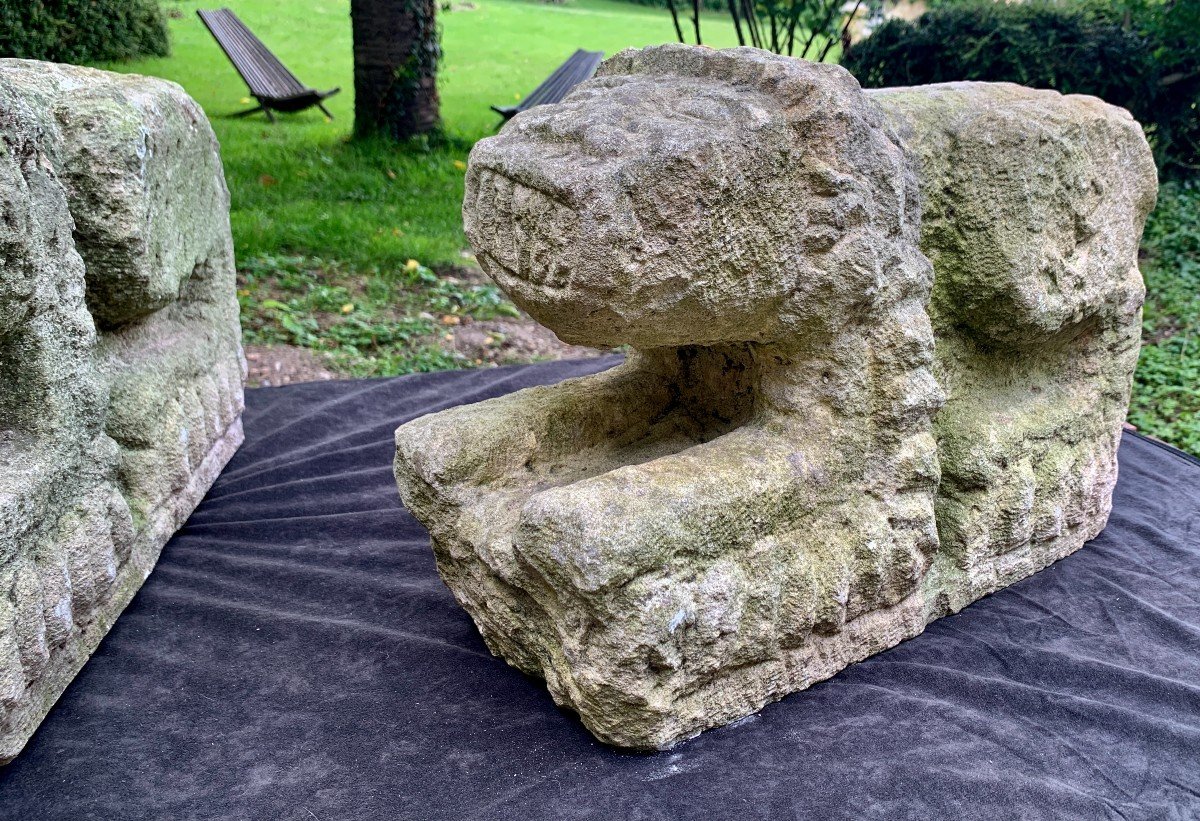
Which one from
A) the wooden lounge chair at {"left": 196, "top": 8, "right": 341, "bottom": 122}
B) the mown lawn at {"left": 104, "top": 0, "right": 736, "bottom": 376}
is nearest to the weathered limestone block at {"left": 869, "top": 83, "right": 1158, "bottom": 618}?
the mown lawn at {"left": 104, "top": 0, "right": 736, "bottom": 376}

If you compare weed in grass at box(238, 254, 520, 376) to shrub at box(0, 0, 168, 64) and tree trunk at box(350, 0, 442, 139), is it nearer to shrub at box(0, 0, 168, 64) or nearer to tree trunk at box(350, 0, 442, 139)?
tree trunk at box(350, 0, 442, 139)

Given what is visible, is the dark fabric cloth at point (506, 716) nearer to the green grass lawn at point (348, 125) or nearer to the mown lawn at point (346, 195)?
the mown lawn at point (346, 195)

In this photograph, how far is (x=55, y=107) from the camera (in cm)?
224

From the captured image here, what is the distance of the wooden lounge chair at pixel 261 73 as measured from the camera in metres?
6.76

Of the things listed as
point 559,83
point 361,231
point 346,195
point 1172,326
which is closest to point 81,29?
point 346,195

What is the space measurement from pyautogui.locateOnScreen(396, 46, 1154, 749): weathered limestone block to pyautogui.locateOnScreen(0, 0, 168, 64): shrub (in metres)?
4.42

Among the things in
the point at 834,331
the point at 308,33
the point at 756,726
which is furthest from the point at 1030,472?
the point at 308,33

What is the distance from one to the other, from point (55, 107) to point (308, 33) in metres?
6.89

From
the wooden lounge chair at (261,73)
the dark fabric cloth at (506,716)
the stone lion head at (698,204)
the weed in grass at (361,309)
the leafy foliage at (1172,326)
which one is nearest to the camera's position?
the stone lion head at (698,204)

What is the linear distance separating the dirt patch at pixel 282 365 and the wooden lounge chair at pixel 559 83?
101 inches

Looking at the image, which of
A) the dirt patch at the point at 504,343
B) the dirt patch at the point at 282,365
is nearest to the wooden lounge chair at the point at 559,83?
the dirt patch at the point at 504,343

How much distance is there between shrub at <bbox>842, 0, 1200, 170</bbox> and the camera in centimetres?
498

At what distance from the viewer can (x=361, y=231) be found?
516 centimetres

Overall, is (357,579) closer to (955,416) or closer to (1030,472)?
(955,416)
